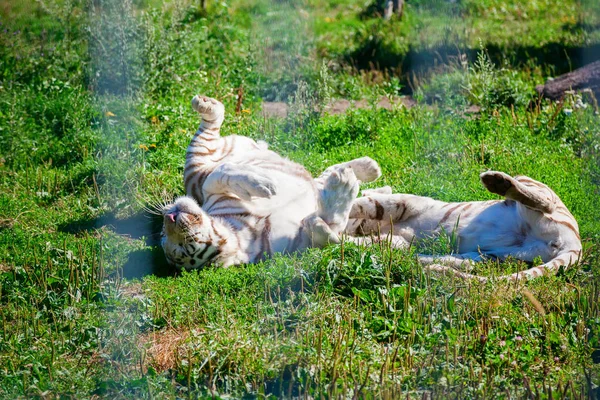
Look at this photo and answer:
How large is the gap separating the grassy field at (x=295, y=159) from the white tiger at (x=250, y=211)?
0.18 metres

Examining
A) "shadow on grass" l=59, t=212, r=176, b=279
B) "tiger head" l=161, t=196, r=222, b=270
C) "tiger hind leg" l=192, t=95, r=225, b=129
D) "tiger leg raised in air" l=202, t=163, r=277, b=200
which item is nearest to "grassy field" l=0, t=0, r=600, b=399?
"shadow on grass" l=59, t=212, r=176, b=279

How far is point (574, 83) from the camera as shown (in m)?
7.07

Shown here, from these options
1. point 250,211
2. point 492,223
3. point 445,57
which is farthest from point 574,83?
point 250,211

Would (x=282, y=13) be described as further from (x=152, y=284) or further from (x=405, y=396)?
(x=405, y=396)

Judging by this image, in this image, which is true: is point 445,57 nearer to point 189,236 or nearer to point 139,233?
point 139,233

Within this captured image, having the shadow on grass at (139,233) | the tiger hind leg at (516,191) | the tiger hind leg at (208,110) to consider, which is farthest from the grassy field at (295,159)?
the tiger hind leg at (208,110)

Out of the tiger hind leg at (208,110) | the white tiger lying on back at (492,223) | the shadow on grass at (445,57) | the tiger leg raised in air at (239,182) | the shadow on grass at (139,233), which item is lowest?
the shadow on grass at (139,233)

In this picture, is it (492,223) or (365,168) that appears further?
(365,168)

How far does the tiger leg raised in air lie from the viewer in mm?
4500

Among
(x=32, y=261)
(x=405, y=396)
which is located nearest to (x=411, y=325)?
(x=405, y=396)

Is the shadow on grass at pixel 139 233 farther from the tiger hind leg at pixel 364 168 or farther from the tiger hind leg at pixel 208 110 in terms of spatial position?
the tiger hind leg at pixel 364 168

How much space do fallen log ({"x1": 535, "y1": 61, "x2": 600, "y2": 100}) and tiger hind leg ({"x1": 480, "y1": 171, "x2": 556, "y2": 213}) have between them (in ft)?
9.10

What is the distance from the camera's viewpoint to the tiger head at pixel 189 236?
4.38m

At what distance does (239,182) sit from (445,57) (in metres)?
4.14
